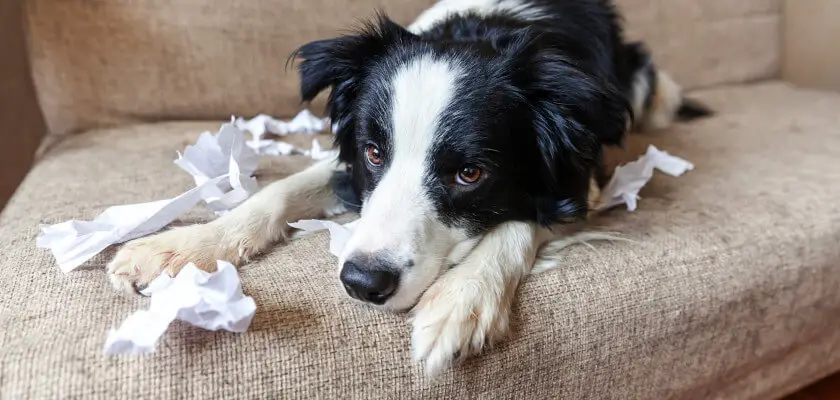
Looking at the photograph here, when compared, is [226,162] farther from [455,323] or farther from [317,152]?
[455,323]

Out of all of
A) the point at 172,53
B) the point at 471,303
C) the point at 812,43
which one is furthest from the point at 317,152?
the point at 812,43

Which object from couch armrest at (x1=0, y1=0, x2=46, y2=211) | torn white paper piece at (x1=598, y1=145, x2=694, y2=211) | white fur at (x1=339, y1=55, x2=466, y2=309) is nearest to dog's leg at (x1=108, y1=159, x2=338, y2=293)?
white fur at (x1=339, y1=55, x2=466, y2=309)

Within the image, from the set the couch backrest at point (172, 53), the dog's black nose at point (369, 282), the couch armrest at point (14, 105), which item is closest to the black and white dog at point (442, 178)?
the dog's black nose at point (369, 282)

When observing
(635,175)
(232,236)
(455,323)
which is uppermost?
(232,236)

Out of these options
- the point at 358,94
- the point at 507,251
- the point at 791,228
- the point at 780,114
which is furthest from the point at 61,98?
the point at 780,114

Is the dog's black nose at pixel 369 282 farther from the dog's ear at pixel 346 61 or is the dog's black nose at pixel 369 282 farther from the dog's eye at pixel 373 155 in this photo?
the dog's ear at pixel 346 61

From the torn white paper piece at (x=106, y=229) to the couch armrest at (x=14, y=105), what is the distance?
1.44 meters

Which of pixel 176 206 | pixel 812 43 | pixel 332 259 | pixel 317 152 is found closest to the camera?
pixel 332 259

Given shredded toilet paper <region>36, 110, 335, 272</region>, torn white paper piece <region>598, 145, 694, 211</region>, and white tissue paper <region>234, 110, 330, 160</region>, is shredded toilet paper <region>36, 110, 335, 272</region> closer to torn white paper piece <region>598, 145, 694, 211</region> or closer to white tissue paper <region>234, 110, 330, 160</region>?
white tissue paper <region>234, 110, 330, 160</region>

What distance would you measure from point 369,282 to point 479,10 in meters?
1.09

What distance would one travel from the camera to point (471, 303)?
1248 millimetres

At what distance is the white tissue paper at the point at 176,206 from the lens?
1367 mm

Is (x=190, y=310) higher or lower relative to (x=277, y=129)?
higher

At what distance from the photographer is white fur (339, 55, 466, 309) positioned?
1.29 meters
